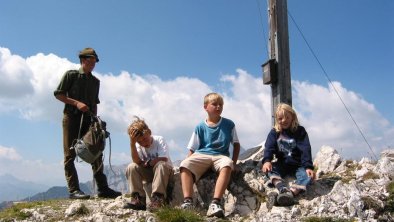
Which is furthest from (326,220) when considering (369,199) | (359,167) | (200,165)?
(359,167)

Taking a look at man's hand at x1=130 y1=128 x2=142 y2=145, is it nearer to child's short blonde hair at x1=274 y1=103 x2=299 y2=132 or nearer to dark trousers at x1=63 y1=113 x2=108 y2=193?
dark trousers at x1=63 y1=113 x2=108 y2=193

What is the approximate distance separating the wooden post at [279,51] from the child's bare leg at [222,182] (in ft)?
9.82

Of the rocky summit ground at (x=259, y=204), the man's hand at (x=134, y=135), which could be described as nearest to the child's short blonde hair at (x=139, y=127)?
the man's hand at (x=134, y=135)

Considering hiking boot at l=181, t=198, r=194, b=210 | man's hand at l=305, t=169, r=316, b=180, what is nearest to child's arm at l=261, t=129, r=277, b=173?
man's hand at l=305, t=169, r=316, b=180

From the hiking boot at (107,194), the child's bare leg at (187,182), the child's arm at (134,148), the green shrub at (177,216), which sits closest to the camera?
the green shrub at (177,216)

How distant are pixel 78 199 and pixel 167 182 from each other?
244 cm

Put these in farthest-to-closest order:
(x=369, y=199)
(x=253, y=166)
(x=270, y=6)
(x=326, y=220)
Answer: (x=270, y=6) < (x=253, y=166) < (x=369, y=199) < (x=326, y=220)

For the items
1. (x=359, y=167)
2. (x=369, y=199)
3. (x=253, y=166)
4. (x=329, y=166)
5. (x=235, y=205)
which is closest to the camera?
(x=369, y=199)

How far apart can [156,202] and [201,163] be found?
997mm

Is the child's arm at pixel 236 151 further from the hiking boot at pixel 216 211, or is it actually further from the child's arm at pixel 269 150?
the hiking boot at pixel 216 211

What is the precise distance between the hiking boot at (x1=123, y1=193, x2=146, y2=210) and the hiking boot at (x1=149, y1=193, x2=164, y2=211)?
223 millimetres

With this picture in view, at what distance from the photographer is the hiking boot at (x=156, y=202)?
626 centimetres

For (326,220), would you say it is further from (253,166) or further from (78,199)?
(78,199)

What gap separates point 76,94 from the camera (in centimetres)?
809
